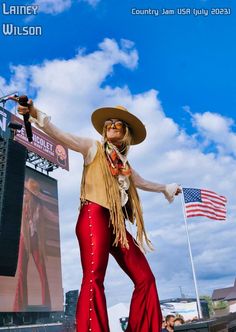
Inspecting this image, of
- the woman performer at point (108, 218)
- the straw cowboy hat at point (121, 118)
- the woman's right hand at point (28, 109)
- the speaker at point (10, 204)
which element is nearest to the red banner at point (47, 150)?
the speaker at point (10, 204)

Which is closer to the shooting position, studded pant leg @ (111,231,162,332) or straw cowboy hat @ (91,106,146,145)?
studded pant leg @ (111,231,162,332)

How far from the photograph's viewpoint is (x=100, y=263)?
88.2 inches

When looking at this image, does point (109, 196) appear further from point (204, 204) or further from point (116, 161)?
point (204, 204)

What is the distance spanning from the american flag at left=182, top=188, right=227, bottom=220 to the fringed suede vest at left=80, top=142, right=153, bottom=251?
10064mm

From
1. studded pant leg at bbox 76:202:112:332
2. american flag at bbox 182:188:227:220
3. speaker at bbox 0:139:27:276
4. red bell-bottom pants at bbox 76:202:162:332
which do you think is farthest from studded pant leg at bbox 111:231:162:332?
american flag at bbox 182:188:227:220

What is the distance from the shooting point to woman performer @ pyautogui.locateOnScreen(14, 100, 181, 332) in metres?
2.19

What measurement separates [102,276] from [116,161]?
730 millimetres

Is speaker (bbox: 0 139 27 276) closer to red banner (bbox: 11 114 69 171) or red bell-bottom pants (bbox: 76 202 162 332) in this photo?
red bell-bottom pants (bbox: 76 202 162 332)

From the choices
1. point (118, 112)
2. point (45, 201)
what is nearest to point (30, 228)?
point (45, 201)

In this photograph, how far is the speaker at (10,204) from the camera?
10242 mm

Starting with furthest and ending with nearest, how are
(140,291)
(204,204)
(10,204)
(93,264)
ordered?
(204,204) < (10,204) < (140,291) < (93,264)

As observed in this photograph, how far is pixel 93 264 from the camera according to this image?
87.7 inches

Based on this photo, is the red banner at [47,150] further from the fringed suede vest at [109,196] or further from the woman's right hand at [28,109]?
the woman's right hand at [28,109]

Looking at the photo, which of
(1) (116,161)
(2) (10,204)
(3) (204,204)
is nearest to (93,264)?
(1) (116,161)
